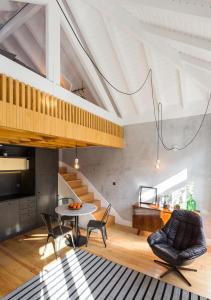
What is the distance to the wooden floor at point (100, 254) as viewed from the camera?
10.2ft

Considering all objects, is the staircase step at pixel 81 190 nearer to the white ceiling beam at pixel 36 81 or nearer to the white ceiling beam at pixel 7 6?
the white ceiling beam at pixel 36 81

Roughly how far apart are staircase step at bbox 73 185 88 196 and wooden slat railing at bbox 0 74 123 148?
7.71ft

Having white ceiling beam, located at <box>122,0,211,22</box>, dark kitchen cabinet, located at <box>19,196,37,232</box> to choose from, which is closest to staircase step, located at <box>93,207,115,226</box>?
dark kitchen cabinet, located at <box>19,196,37,232</box>

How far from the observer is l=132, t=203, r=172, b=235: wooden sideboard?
177 inches

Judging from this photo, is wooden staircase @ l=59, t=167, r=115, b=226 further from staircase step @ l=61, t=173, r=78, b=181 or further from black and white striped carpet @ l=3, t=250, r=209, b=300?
black and white striped carpet @ l=3, t=250, r=209, b=300

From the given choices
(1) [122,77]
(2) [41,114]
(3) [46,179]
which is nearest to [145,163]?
(1) [122,77]

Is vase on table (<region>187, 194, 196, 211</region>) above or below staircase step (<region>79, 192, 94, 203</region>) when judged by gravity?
above

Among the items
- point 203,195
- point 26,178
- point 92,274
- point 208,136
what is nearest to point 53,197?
point 26,178

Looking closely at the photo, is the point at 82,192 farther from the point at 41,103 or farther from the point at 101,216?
the point at 41,103

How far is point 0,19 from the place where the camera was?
446 cm

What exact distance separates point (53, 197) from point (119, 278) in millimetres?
3690

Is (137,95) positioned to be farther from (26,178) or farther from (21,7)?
(26,178)

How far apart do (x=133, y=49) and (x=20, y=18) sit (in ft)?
8.44

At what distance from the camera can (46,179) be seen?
19.5 ft
